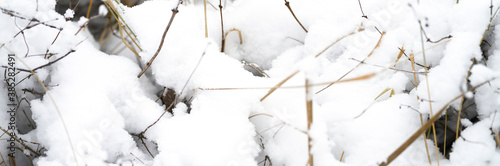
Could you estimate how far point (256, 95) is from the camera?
31.1 inches

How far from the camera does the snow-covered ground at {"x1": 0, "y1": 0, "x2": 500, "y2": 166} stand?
699 mm

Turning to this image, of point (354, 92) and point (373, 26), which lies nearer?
point (354, 92)

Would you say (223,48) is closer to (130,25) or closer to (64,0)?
(130,25)

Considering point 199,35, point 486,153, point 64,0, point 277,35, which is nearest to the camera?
point 486,153

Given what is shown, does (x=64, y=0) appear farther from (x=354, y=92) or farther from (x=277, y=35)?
(x=354, y=92)

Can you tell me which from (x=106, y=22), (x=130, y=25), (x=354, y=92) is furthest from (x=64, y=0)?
(x=354, y=92)

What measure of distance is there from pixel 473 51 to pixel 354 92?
28 cm

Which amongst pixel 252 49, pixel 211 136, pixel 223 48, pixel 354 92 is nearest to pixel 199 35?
pixel 223 48

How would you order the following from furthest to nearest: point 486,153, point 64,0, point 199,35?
point 64,0 < point 199,35 < point 486,153

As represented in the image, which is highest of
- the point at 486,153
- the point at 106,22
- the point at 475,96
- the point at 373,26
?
the point at 106,22

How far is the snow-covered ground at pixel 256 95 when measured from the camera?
699 mm

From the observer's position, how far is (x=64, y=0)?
119cm

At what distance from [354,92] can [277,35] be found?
1.09ft

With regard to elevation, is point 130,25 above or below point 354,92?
above
